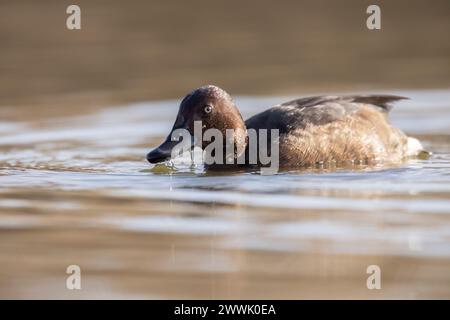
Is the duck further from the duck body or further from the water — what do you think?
the water

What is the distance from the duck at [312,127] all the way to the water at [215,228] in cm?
31

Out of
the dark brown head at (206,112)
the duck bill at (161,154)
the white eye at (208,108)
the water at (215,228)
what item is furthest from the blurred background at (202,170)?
the white eye at (208,108)

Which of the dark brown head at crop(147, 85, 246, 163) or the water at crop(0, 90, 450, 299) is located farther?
the dark brown head at crop(147, 85, 246, 163)

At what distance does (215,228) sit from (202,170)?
7.64ft

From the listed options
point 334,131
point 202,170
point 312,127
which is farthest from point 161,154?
point 334,131

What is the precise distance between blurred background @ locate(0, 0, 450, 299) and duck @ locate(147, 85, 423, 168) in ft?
0.98

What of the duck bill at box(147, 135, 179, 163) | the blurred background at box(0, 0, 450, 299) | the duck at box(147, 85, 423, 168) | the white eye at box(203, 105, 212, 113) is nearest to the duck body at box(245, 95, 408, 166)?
the duck at box(147, 85, 423, 168)

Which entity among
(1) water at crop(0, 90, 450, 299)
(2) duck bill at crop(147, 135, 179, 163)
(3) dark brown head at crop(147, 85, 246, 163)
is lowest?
(1) water at crop(0, 90, 450, 299)

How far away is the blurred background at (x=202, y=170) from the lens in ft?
20.7

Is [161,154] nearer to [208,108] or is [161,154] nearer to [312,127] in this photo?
[208,108]

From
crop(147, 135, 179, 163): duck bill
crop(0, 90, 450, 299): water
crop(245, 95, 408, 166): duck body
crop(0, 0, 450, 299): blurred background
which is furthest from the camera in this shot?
crop(245, 95, 408, 166): duck body

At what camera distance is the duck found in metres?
9.47

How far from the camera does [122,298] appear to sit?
5.85 meters

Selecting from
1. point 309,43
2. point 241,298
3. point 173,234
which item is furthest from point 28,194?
point 309,43
